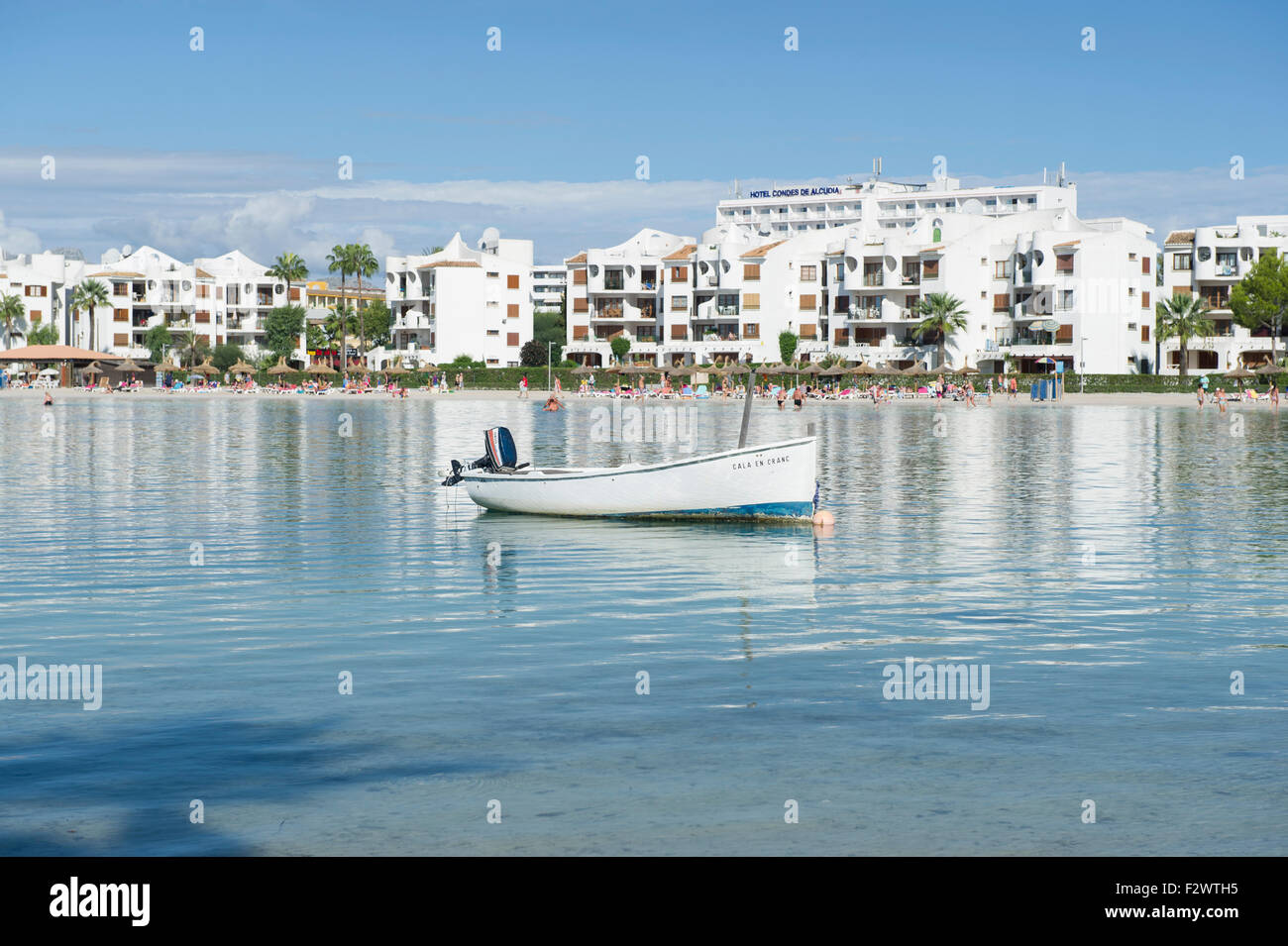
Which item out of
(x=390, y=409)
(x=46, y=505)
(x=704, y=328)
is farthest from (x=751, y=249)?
(x=46, y=505)

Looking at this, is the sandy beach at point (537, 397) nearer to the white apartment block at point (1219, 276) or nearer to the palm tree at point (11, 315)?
the white apartment block at point (1219, 276)

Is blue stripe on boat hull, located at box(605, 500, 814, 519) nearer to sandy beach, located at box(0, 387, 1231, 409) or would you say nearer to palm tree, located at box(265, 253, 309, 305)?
sandy beach, located at box(0, 387, 1231, 409)

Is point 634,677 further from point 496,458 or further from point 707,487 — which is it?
point 496,458

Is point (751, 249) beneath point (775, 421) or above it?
above

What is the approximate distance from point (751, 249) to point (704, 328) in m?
9.45

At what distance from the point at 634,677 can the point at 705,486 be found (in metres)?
15.1

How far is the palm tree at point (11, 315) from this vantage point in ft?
539

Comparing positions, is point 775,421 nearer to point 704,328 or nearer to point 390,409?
point 390,409

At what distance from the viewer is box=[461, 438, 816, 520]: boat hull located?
102 ft

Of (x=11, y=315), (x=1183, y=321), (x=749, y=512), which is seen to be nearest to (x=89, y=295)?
(x=11, y=315)

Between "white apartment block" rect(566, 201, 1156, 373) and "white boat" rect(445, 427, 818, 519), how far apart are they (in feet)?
348

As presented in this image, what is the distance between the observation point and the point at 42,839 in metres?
10.7

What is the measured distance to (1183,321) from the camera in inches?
5492

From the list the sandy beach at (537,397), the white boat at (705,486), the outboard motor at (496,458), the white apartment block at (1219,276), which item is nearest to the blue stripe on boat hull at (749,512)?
the white boat at (705,486)
